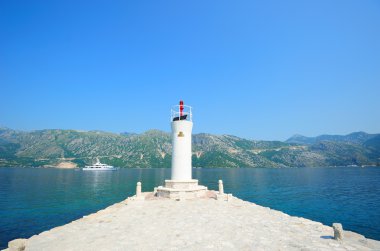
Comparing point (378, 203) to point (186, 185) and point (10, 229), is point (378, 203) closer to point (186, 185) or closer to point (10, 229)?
point (186, 185)

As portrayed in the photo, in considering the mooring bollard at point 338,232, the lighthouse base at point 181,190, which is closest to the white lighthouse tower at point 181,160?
the lighthouse base at point 181,190

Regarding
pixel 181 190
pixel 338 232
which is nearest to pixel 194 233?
pixel 338 232

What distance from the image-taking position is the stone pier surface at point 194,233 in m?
11.8

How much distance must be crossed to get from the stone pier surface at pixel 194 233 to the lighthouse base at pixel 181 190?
5010 mm

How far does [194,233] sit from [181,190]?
11823 mm

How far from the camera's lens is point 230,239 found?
1269 cm

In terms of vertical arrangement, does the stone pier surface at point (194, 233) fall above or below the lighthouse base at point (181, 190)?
below

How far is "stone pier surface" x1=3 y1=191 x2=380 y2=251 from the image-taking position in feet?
38.6

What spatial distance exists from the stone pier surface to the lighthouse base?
197 inches

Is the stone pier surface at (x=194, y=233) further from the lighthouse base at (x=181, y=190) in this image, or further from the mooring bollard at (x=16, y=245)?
the lighthouse base at (x=181, y=190)

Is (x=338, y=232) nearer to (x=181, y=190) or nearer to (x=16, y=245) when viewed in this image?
(x=16, y=245)

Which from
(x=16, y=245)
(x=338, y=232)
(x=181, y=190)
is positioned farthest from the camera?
(x=181, y=190)

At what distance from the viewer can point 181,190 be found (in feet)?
83.7

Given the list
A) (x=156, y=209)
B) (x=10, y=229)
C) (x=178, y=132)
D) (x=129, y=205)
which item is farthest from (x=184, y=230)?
(x=10, y=229)
